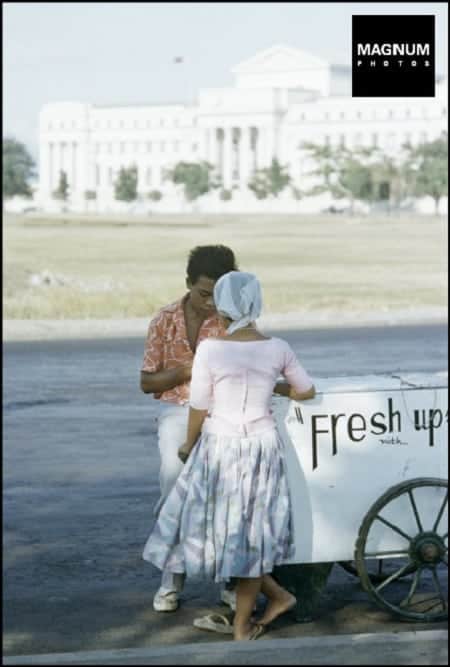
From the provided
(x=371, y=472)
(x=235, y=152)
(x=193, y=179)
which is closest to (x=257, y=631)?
(x=371, y=472)

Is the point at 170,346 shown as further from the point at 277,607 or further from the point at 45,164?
the point at 45,164

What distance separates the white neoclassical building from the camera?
14300cm

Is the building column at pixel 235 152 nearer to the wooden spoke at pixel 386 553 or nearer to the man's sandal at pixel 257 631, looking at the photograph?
the wooden spoke at pixel 386 553

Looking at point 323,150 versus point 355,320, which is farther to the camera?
point 323,150

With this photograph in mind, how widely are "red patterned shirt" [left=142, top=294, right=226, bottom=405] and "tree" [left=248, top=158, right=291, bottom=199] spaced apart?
399 feet

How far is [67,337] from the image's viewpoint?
23.7 meters

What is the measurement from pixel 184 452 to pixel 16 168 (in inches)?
4067

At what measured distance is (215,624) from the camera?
626 cm

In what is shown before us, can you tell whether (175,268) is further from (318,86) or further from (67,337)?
(318,86)

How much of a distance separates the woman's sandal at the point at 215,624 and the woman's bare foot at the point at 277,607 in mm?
158

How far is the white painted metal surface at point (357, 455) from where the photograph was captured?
6.18 meters

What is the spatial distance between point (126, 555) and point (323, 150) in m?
117

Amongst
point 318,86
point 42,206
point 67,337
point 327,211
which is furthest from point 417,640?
point 318,86

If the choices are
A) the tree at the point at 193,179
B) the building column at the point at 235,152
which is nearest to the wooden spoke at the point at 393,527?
the tree at the point at 193,179
